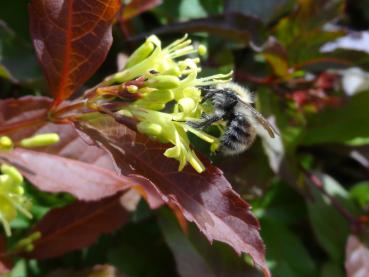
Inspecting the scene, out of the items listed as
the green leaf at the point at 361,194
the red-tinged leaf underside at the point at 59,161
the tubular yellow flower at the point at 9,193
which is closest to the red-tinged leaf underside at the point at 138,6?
the red-tinged leaf underside at the point at 59,161

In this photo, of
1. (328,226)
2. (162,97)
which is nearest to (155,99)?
(162,97)

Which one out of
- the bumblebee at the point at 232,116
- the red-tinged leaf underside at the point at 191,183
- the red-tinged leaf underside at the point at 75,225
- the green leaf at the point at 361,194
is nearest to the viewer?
the red-tinged leaf underside at the point at 191,183

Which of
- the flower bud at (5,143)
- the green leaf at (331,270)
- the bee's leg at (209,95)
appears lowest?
the green leaf at (331,270)

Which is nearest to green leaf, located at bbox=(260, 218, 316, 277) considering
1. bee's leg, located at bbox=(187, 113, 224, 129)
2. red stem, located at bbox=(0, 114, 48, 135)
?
bee's leg, located at bbox=(187, 113, 224, 129)

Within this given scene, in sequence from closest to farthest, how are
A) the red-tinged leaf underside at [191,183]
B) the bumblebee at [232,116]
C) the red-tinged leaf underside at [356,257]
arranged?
the red-tinged leaf underside at [191,183] → the bumblebee at [232,116] → the red-tinged leaf underside at [356,257]

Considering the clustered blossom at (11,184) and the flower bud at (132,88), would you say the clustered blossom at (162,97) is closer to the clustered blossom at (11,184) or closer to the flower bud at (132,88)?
the flower bud at (132,88)

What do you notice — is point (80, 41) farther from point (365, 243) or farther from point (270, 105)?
point (365, 243)
